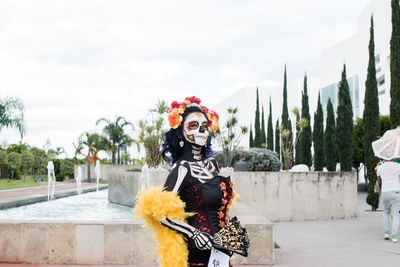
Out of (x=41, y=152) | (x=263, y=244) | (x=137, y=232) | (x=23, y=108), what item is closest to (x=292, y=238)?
(x=263, y=244)

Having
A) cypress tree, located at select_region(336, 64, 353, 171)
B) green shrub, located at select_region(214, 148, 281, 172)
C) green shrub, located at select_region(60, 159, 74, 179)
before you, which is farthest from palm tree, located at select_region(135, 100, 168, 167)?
green shrub, located at select_region(60, 159, 74, 179)

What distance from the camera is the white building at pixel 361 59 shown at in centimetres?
3781

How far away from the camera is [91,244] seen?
6078mm

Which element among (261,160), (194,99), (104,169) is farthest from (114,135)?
(194,99)

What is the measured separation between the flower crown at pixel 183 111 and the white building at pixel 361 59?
112 ft

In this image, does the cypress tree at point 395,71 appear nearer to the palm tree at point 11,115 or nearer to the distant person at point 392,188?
the distant person at point 392,188

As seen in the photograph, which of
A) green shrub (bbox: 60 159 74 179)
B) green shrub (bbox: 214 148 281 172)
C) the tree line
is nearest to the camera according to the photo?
green shrub (bbox: 214 148 281 172)

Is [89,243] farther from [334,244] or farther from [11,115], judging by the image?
[11,115]

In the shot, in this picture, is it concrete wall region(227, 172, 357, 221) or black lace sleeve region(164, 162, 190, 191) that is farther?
concrete wall region(227, 172, 357, 221)

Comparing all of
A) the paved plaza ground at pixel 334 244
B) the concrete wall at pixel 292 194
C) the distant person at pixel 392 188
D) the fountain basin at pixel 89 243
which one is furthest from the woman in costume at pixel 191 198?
the concrete wall at pixel 292 194

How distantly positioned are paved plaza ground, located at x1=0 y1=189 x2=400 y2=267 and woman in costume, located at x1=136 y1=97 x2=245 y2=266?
12.3ft

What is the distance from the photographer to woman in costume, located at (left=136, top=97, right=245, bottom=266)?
276cm

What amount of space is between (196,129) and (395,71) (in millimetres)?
13298

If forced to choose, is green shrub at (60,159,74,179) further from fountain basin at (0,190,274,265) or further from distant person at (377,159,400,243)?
distant person at (377,159,400,243)
